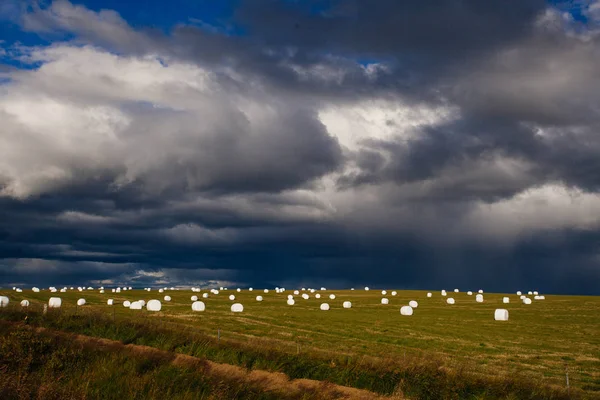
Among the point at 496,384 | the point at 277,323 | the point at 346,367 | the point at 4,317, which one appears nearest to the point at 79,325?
the point at 4,317

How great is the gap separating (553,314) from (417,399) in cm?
5809

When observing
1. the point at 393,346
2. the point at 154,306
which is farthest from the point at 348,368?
the point at 154,306

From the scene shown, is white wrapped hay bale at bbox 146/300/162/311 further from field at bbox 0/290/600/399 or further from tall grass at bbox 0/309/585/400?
tall grass at bbox 0/309/585/400

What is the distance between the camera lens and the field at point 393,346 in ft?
67.9

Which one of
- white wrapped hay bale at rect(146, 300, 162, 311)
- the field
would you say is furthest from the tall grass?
white wrapped hay bale at rect(146, 300, 162, 311)

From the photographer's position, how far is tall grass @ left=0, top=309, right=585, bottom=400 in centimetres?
1967

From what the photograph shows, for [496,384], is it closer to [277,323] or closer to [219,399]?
[219,399]

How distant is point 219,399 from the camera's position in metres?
14.5

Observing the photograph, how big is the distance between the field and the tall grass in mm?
44

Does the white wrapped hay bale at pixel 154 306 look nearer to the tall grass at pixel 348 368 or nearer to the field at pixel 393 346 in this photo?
the field at pixel 393 346

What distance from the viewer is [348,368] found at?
71.3 ft

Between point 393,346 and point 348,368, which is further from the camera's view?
point 393,346

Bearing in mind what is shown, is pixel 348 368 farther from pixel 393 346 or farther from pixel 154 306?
pixel 154 306

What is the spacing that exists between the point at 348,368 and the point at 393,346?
15.8m
